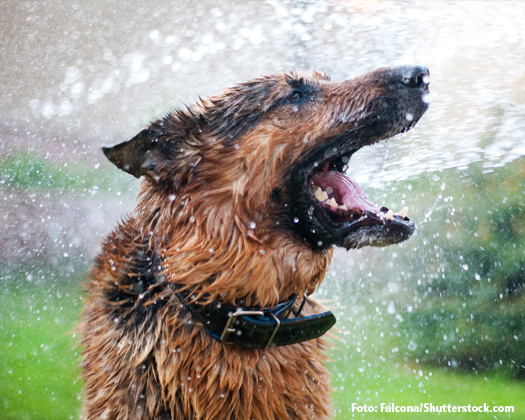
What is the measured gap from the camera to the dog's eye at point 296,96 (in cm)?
262

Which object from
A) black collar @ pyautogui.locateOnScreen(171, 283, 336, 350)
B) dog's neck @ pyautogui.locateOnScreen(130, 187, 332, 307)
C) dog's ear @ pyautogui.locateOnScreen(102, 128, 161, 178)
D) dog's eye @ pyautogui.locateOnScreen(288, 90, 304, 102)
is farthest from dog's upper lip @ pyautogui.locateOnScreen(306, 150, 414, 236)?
dog's ear @ pyautogui.locateOnScreen(102, 128, 161, 178)

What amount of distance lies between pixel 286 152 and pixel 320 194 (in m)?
0.34

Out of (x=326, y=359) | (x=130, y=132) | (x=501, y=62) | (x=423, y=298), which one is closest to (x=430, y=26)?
(x=501, y=62)

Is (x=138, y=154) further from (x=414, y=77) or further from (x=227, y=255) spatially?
(x=414, y=77)

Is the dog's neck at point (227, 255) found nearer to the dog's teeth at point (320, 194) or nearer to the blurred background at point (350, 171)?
the dog's teeth at point (320, 194)

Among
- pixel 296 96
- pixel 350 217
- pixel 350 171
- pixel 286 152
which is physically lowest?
pixel 350 171

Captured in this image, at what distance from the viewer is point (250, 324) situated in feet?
7.35

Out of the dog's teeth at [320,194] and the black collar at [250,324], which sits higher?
the dog's teeth at [320,194]

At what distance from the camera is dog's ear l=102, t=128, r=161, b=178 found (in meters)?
2.23

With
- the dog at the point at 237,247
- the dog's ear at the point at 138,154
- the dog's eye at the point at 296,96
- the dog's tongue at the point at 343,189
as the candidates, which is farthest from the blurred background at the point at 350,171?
the dog's ear at the point at 138,154

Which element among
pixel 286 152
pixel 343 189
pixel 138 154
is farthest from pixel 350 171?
pixel 138 154

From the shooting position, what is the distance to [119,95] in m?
9.02

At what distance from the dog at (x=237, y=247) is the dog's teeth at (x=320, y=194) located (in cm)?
2

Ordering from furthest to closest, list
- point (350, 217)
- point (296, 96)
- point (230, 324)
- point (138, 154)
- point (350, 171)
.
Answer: point (350, 171) < point (296, 96) < point (350, 217) < point (138, 154) < point (230, 324)
